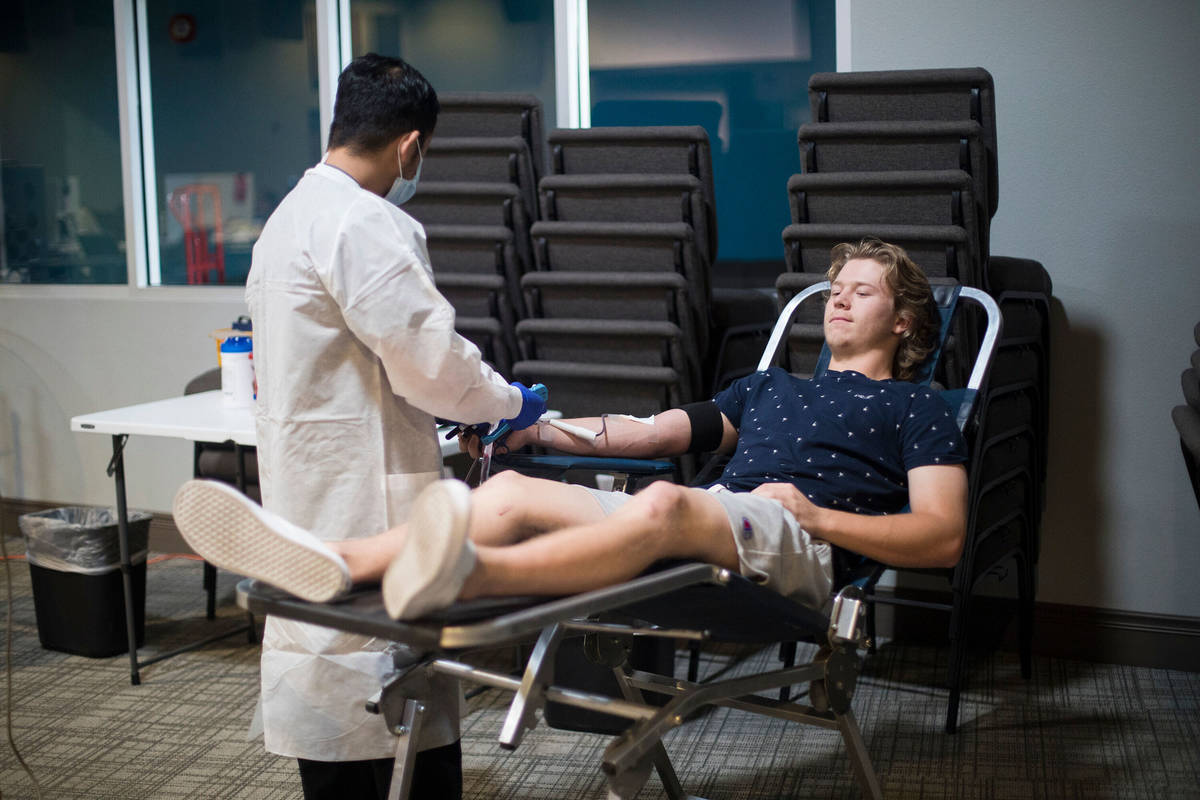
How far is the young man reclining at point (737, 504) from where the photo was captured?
152cm

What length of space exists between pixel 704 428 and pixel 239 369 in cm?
158

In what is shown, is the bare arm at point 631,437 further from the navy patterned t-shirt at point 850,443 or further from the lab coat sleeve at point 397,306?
the lab coat sleeve at point 397,306

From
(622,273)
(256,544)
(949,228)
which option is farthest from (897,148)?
(256,544)

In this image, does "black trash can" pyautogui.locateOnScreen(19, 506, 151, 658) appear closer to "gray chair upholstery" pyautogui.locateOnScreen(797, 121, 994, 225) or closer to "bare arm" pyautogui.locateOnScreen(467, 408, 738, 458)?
"bare arm" pyautogui.locateOnScreen(467, 408, 738, 458)

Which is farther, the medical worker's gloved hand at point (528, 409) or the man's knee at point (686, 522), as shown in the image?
the medical worker's gloved hand at point (528, 409)

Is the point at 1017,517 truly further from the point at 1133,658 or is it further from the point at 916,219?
the point at 916,219

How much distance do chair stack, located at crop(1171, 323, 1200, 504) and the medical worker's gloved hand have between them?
1282mm

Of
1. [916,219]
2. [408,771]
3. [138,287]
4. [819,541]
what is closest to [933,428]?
[819,541]

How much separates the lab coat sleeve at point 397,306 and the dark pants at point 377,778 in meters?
0.70

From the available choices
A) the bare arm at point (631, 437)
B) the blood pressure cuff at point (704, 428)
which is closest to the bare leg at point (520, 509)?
the bare arm at point (631, 437)

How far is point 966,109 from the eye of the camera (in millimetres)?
2973

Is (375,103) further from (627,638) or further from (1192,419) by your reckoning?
(1192,419)

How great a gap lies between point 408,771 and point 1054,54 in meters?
2.59

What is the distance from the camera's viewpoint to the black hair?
6.50 feet
